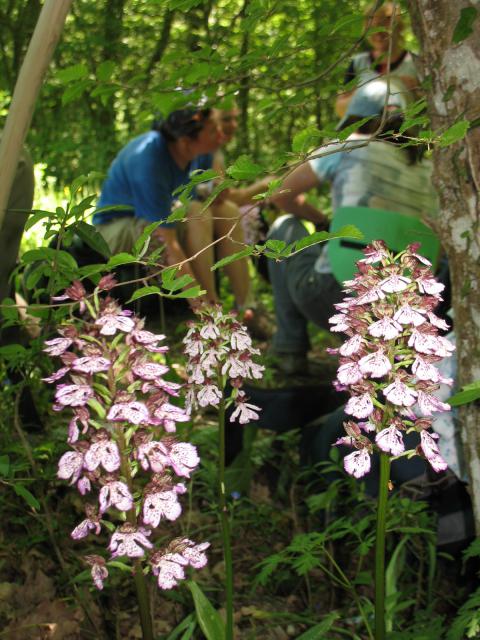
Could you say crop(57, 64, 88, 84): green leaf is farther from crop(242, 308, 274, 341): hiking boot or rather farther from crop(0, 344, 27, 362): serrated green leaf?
crop(242, 308, 274, 341): hiking boot

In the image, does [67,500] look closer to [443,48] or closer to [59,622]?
[59,622]

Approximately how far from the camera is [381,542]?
58.2 inches

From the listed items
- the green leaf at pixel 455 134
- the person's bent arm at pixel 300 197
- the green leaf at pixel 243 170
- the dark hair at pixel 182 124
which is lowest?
the green leaf at pixel 243 170

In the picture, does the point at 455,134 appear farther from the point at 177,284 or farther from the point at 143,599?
the point at 143,599

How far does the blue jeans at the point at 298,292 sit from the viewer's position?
393 cm

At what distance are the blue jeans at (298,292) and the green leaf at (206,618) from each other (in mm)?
2276

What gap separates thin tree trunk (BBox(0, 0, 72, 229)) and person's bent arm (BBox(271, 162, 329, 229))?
7.60ft

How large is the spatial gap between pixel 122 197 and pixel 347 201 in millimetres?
1465

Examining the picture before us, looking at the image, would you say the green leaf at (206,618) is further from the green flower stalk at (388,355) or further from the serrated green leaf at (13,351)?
the serrated green leaf at (13,351)

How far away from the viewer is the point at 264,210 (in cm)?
518

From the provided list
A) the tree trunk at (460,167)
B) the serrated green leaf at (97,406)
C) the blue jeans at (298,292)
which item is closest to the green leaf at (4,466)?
the serrated green leaf at (97,406)

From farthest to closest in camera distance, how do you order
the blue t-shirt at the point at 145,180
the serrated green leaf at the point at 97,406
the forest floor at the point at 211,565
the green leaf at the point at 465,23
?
the blue t-shirt at the point at 145,180, the forest floor at the point at 211,565, the green leaf at the point at 465,23, the serrated green leaf at the point at 97,406

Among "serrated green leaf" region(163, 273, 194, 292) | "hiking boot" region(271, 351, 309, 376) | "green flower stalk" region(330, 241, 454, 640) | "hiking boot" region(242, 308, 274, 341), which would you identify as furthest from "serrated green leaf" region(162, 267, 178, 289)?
"hiking boot" region(242, 308, 274, 341)

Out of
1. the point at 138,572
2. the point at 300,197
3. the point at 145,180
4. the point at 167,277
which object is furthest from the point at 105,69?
the point at 300,197
